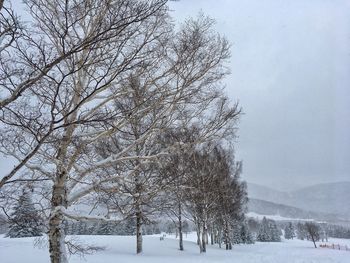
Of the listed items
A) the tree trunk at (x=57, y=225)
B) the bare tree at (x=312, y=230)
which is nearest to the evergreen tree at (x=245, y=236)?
the bare tree at (x=312, y=230)

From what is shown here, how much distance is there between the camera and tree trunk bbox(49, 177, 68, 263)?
636 centimetres

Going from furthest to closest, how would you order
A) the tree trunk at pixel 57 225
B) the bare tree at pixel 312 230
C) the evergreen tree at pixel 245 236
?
the evergreen tree at pixel 245 236
the bare tree at pixel 312 230
the tree trunk at pixel 57 225

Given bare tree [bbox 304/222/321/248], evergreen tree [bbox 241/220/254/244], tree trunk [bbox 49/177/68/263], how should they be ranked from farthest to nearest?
evergreen tree [bbox 241/220/254/244]
bare tree [bbox 304/222/321/248]
tree trunk [bbox 49/177/68/263]

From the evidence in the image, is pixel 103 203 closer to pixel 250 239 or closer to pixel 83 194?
pixel 83 194

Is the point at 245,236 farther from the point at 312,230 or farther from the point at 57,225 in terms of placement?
the point at 57,225

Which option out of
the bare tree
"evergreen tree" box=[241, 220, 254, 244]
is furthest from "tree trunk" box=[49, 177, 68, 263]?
"evergreen tree" box=[241, 220, 254, 244]

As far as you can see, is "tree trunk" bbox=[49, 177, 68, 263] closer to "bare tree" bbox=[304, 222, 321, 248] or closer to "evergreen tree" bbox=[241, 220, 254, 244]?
"bare tree" bbox=[304, 222, 321, 248]

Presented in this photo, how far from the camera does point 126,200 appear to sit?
7.80 meters

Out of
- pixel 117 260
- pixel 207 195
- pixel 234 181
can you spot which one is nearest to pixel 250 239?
pixel 234 181

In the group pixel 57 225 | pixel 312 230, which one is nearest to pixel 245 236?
pixel 312 230

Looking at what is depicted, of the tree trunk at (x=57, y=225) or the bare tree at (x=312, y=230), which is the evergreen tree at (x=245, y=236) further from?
the tree trunk at (x=57, y=225)

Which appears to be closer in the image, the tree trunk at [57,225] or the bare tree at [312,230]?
the tree trunk at [57,225]

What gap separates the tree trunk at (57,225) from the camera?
636cm

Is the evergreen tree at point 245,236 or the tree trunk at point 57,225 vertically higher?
the tree trunk at point 57,225
